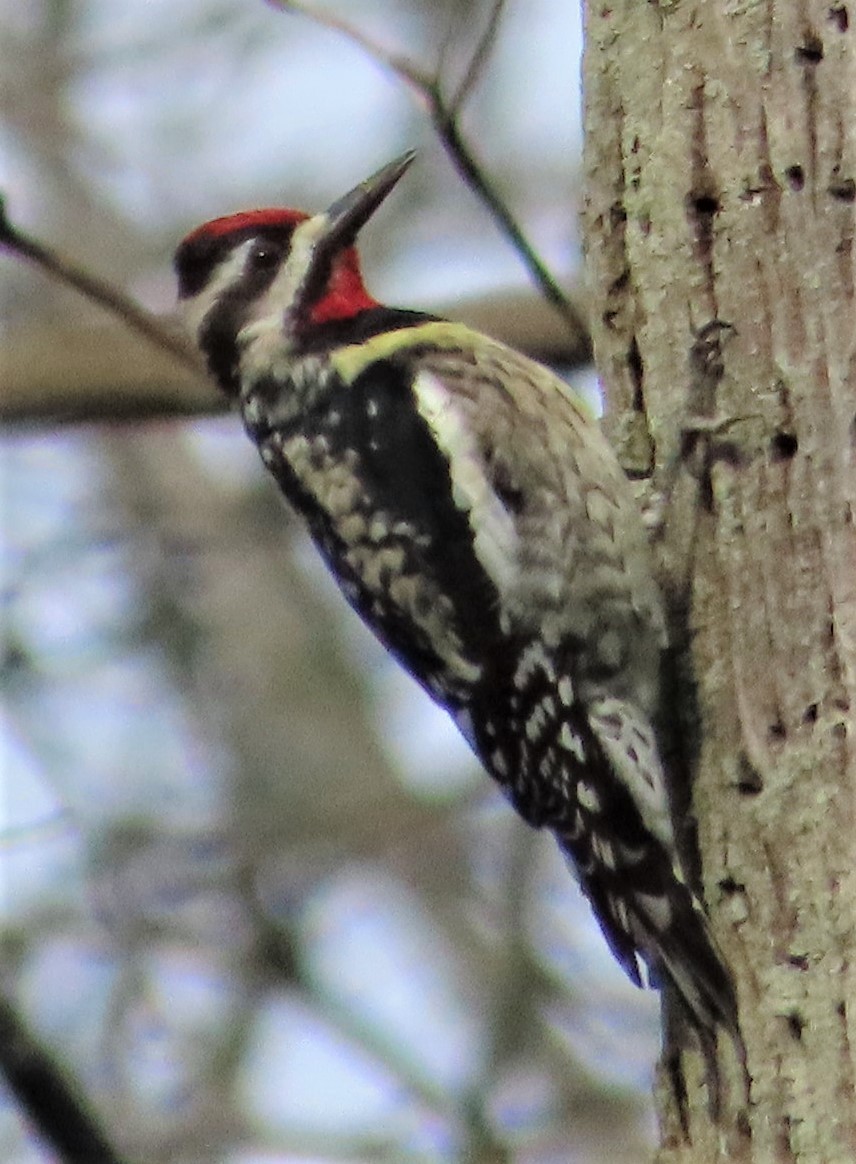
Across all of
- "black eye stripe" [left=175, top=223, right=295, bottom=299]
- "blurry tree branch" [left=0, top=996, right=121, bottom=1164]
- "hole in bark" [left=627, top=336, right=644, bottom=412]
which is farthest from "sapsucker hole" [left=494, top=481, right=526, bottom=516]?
"blurry tree branch" [left=0, top=996, right=121, bottom=1164]

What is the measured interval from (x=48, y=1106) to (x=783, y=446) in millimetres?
1421

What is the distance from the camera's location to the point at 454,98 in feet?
9.71

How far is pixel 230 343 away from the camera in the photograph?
352 centimetres

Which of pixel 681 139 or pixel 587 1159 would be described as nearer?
pixel 681 139

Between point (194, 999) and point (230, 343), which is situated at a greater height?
point (230, 343)

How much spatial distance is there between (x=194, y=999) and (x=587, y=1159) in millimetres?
1454

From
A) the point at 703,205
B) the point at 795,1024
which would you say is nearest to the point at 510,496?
the point at 703,205

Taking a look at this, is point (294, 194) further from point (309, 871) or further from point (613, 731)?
point (613, 731)

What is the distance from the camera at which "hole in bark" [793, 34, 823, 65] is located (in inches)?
102

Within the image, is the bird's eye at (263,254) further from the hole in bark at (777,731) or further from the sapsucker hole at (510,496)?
the hole in bark at (777,731)

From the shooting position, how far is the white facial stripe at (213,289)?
11.4 ft

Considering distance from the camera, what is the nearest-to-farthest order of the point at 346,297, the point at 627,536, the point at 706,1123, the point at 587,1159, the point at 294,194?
the point at 706,1123
the point at 627,536
the point at 346,297
the point at 587,1159
the point at 294,194

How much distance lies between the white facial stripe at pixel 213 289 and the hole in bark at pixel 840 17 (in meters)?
1.32

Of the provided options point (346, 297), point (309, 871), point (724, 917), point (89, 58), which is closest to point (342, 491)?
point (346, 297)
